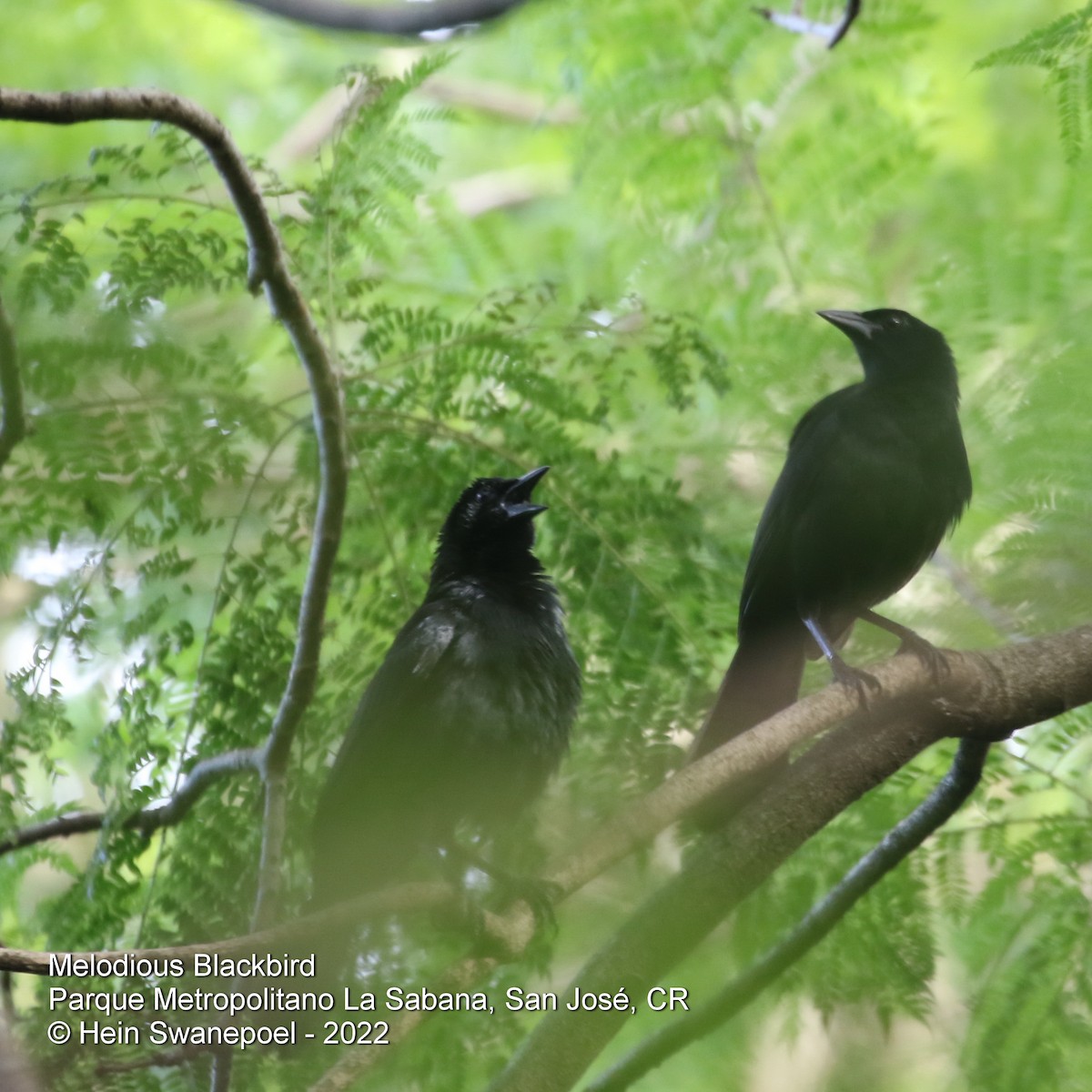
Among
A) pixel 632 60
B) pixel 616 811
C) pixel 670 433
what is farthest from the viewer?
pixel 632 60

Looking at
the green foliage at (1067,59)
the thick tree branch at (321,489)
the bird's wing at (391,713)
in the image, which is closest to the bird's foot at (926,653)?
the bird's wing at (391,713)

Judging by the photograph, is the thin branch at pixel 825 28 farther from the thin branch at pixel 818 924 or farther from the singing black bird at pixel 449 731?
the thin branch at pixel 818 924

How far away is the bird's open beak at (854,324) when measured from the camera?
5.07m

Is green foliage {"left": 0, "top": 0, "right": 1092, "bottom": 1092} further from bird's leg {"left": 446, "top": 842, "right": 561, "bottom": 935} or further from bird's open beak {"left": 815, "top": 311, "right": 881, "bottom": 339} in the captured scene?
bird's open beak {"left": 815, "top": 311, "right": 881, "bottom": 339}

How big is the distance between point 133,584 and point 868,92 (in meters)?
4.30

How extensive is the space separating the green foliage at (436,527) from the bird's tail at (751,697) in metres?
0.13

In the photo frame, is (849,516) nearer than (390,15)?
No

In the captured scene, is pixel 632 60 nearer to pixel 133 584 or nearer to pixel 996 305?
pixel 996 305

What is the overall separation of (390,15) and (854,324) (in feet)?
9.31

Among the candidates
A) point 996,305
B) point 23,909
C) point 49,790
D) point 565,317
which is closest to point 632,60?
point 565,317

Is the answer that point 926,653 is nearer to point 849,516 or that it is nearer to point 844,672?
point 844,672

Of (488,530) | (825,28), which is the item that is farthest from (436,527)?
(825,28)

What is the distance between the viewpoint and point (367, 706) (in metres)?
4.22

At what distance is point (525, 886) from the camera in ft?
12.4
